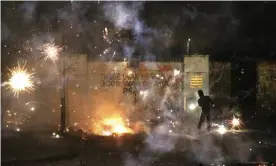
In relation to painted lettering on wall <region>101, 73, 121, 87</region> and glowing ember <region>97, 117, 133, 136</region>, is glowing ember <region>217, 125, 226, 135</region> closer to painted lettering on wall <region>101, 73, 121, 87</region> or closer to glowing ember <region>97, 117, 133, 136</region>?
glowing ember <region>97, 117, 133, 136</region>

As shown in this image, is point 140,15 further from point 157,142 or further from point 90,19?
point 157,142

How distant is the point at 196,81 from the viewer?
17.4 m

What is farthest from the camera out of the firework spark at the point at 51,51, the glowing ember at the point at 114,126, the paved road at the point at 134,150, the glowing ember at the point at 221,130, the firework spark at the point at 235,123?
the firework spark at the point at 51,51

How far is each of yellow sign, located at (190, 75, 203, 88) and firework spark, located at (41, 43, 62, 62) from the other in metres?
6.93

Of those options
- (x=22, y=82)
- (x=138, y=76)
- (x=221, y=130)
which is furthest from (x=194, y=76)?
(x=22, y=82)

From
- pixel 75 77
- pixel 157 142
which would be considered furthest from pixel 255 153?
pixel 75 77

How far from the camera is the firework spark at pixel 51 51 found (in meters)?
15.7

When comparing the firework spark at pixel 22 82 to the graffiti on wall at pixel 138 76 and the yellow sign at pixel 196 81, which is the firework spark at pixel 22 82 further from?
the yellow sign at pixel 196 81

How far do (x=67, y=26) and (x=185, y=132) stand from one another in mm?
8713

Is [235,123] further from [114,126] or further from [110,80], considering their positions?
[110,80]

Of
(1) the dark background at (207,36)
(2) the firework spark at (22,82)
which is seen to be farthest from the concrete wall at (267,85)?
(2) the firework spark at (22,82)

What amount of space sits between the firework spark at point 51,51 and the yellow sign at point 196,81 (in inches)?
273

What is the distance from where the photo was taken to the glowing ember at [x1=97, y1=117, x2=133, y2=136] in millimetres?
14492

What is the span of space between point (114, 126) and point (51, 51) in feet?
15.5
